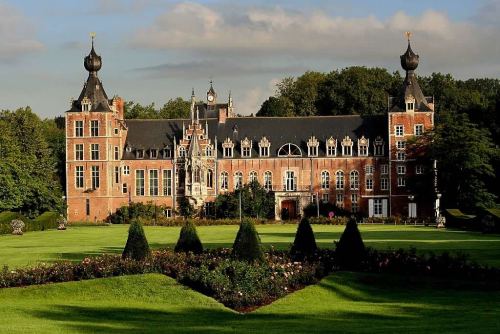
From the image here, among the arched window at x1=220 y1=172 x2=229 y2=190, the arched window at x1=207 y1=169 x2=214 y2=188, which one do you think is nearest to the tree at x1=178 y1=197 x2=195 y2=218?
the arched window at x1=207 y1=169 x2=214 y2=188

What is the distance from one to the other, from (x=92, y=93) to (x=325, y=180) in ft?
71.6

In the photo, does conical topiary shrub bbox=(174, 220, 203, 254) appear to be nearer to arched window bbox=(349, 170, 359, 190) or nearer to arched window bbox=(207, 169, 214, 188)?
arched window bbox=(349, 170, 359, 190)

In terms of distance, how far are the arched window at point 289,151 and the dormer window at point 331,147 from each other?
243 centimetres

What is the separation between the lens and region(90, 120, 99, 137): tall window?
279 ft

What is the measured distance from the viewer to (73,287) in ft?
81.9

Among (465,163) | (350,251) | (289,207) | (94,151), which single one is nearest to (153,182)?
(94,151)

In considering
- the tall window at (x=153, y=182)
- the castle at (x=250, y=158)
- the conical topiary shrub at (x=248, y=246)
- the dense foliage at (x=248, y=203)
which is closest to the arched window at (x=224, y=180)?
the castle at (x=250, y=158)

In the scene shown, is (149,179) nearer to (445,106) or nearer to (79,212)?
(79,212)

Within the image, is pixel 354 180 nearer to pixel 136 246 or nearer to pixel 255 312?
pixel 136 246

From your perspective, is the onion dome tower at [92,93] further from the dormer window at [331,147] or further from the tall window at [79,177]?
the dormer window at [331,147]

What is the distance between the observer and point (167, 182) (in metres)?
85.9

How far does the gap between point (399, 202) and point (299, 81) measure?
1148 inches

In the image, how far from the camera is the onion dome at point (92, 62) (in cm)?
8556

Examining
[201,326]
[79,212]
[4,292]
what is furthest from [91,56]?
[201,326]
